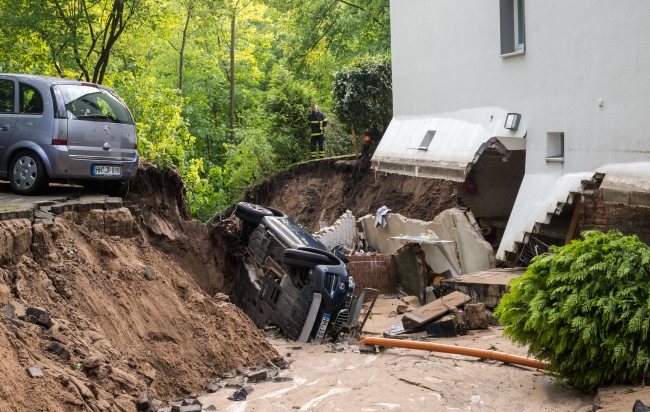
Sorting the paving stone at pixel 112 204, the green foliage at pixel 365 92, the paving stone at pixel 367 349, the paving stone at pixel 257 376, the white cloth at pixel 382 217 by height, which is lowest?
the paving stone at pixel 367 349

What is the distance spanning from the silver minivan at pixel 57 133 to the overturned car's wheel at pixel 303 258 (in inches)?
116

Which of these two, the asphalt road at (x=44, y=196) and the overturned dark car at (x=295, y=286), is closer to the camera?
the asphalt road at (x=44, y=196)

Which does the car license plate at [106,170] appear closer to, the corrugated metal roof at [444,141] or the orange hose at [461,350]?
the orange hose at [461,350]

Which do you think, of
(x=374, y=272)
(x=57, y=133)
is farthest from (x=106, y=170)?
(x=374, y=272)

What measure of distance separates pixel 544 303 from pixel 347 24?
2338 cm

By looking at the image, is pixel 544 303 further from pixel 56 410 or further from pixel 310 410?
pixel 56 410

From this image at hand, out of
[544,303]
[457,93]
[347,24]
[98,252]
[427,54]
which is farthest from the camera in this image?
[347,24]

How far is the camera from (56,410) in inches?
259

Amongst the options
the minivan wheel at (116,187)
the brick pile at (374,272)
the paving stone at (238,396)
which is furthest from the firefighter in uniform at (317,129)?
the paving stone at (238,396)

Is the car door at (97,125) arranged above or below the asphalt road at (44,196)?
above

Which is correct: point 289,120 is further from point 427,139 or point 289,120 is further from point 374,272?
point 374,272

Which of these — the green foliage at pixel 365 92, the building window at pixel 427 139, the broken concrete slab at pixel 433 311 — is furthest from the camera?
the green foliage at pixel 365 92

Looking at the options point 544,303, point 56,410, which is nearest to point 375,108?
point 544,303

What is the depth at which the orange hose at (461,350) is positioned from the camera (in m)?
9.68
